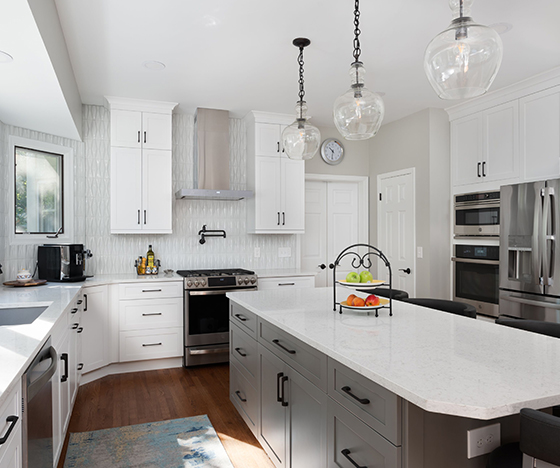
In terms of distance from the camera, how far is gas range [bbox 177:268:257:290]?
4309mm

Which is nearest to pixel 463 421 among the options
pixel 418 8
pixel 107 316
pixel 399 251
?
pixel 418 8

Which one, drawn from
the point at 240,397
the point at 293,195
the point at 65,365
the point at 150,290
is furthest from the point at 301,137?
the point at 150,290

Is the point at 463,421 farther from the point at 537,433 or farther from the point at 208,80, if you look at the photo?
the point at 208,80

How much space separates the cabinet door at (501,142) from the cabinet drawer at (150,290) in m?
3.25

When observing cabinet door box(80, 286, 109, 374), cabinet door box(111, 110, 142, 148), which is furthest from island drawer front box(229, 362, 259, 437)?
cabinet door box(111, 110, 142, 148)

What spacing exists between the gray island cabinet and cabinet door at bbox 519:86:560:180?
208cm

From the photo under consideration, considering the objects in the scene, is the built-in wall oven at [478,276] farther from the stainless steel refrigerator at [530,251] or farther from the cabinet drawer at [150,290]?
the cabinet drawer at [150,290]

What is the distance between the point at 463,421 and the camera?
54.5 inches

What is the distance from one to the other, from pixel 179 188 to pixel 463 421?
4093mm

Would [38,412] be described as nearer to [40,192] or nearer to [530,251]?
[40,192]

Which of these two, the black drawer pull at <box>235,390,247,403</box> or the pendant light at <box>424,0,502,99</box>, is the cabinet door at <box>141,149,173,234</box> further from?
the pendant light at <box>424,0,502,99</box>

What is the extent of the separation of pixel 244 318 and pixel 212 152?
2482 mm

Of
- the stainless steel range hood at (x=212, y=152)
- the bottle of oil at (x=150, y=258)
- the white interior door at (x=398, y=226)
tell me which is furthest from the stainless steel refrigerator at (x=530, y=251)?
the bottle of oil at (x=150, y=258)

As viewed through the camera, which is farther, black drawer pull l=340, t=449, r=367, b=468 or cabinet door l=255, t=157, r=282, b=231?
cabinet door l=255, t=157, r=282, b=231
